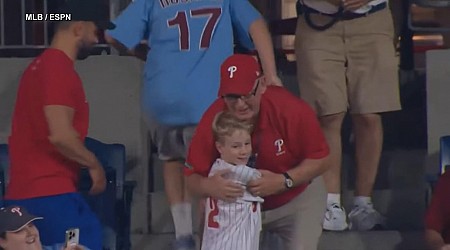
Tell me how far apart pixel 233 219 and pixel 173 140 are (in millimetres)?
1254

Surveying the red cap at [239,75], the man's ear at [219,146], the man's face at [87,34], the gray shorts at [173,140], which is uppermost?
the man's face at [87,34]

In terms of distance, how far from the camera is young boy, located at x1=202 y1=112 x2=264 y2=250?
672 centimetres

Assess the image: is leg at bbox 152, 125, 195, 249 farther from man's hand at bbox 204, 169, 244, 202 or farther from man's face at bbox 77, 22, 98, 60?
man's hand at bbox 204, 169, 244, 202

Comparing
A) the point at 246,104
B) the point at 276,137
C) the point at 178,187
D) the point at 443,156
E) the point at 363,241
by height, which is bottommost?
the point at 363,241

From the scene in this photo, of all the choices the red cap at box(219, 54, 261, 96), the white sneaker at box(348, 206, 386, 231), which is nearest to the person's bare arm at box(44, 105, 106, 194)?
the red cap at box(219, 54, 261, 96)

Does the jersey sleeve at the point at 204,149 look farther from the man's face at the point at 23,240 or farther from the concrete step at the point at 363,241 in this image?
the concrete step at the point at 363,241

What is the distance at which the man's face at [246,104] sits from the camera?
6691 mm

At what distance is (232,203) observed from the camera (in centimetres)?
674

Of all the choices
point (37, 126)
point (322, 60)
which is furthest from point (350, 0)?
point (37, 126)

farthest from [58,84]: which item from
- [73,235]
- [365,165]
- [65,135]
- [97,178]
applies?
[365,165]

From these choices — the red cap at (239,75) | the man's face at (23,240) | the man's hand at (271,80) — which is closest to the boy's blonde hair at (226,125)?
the red cap at (239,75)

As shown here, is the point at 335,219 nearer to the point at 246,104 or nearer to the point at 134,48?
the point at 134,48

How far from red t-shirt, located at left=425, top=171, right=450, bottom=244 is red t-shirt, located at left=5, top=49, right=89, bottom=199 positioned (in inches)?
69.4

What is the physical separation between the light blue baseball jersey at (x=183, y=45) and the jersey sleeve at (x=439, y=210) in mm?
1277
